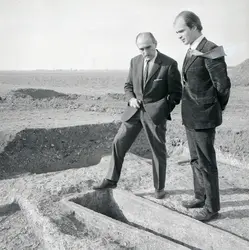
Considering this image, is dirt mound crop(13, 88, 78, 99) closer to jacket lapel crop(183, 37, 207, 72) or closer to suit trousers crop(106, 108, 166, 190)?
suit trousers crop(106, 108, 166, 190)

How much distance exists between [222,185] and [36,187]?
2.67 meters

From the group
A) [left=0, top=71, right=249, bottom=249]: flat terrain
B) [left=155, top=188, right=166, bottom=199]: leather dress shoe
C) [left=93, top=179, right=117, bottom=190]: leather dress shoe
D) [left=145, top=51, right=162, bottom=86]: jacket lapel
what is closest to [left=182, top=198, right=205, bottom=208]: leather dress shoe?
[left=0, top=71, right=249, bottom=249]: flat terrain

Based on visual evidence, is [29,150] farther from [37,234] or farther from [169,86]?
[169,86]

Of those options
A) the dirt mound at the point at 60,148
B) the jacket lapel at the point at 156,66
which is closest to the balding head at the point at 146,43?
the jacket lapel at the point at 156,66

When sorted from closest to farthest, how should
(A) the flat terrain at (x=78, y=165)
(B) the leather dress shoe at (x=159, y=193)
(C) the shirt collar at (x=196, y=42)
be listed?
(C) the shirt collar at (x=196, y=42), (A) the flat terrain at (x=78, y=165), (B) the leather dress shoe at (x=159, y=193)

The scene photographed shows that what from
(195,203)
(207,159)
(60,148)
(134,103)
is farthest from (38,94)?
(207,159)

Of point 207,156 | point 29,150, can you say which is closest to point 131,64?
point 207,156

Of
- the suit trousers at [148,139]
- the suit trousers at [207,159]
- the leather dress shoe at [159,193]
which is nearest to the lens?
the suit trousers at [207,159]

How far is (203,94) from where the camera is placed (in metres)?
3.07

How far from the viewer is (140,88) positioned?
12.2ft

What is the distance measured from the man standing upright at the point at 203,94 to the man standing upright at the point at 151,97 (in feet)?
1.24

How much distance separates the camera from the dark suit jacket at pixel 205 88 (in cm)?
291

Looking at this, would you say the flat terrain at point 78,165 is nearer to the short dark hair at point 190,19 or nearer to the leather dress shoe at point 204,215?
the leather dress shoe at point 204,215

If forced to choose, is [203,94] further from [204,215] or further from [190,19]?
[204,215]
